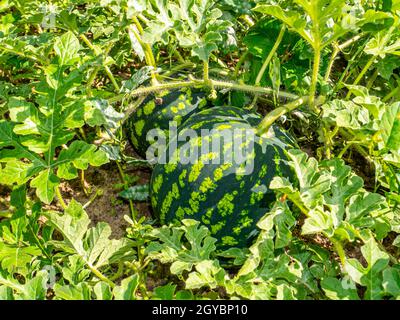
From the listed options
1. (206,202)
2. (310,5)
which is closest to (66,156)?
(206,202)

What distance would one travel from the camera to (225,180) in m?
2.03

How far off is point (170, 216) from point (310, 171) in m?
0.60

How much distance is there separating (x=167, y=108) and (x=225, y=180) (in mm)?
575

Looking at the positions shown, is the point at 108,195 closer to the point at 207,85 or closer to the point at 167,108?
the point at 167,108

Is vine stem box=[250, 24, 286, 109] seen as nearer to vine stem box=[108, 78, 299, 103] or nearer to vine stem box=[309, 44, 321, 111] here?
vine stem box=[108, 78, 299, 103]

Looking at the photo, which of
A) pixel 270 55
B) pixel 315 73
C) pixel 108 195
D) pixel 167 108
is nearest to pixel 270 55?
pixel 270 55

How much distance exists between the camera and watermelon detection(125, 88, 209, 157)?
245 cm

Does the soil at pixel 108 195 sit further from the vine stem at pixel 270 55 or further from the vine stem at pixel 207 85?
the vine stem at pixel 270 55

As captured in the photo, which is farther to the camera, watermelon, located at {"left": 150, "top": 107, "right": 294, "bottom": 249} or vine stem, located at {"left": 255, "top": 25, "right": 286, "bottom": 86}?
vine stem, located at {"left": 255, "top": 25, "right": 286, "bottom": 86}

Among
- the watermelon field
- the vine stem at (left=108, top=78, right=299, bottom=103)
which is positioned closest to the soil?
the watermelon field

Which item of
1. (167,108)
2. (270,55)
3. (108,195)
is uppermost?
(270,55)

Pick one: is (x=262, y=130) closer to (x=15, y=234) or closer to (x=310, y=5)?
(x=310, y=5)

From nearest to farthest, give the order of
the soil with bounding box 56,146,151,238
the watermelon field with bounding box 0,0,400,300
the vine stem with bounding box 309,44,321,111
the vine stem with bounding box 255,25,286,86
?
the watermelon field with bounding box 0,0,400,300 < the vine stem with bounding box 309,44,321,111 < the vine stem with bounding box 255,25,286,86 < the soil with bounding box 56,146,151,238

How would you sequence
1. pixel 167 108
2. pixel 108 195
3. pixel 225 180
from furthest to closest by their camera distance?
1. pixel 108 195
2. pixel 167 108
3. pixel 225 180
